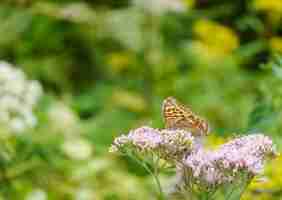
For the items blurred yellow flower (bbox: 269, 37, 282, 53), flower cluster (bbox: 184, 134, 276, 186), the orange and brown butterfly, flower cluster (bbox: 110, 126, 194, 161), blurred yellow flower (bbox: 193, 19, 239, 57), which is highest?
blurred yellow flower (bbox: 193, 19, 239, 57)

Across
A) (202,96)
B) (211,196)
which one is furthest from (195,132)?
(202,96)

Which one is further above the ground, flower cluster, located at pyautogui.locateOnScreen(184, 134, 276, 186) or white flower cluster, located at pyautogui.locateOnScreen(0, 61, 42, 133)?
Result: white flower cluster, located at pyautogui.locateOnScreen(0, 61, 42, 133)

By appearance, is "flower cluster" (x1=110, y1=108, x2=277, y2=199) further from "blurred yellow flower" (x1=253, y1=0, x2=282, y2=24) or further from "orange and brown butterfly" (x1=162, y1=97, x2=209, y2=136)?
"blurred yellow flower" (x1=253, y1=0, x2=282, y2=24)

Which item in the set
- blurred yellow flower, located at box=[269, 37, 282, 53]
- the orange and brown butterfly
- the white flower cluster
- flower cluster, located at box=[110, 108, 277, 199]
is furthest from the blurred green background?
flower cluster, located at box=[110, 108, 277, 199]

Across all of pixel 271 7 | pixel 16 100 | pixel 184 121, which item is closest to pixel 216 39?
pixel 271 7

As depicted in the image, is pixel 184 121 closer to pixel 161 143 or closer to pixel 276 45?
pixel 161 143

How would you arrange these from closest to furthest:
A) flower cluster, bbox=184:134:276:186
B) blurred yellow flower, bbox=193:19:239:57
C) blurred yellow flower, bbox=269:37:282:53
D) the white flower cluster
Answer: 1. flower cluster, bbox=184:134:276:186
2. the white flower cluster
3. blurred yellow flower, bbox=269:37:282:53
4. blurred yellow flower, bbox=193:19:239:57
